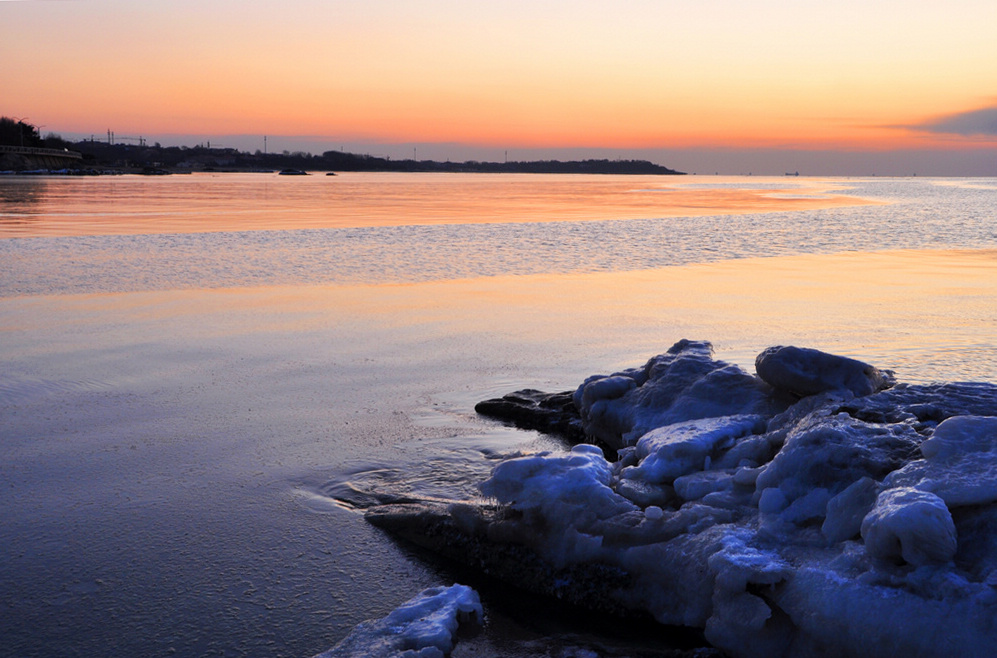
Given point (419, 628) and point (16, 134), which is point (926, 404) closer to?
point (419, 628)

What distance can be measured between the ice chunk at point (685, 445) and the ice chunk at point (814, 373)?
0.51m

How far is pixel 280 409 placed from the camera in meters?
7.79

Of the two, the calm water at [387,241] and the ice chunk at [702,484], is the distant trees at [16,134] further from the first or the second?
the ice chunk at [702,484]

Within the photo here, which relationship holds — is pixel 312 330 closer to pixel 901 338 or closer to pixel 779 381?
pixel 779 381

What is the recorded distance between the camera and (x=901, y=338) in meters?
10.5

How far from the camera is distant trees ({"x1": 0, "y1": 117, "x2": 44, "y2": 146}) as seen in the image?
11638 centimetres

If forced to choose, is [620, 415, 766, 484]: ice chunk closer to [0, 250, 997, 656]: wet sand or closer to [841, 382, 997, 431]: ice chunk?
[841, 382, 997, 431]: ice chunk

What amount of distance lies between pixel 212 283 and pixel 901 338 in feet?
39.4

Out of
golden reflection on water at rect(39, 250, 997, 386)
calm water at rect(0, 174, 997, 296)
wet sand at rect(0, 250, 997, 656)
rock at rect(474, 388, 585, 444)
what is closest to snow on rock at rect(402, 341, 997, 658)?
wet sand at rect(0, 250, 997, 656)


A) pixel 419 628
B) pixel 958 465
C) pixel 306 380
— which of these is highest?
pixel 958 465

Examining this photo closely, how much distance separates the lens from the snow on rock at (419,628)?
4.08 metres

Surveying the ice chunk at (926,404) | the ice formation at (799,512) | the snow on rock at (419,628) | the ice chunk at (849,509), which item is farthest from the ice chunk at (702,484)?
the snow on rock at (419,628)

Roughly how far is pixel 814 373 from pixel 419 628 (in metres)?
3.88

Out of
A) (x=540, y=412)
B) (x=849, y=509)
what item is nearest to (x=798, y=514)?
(x=849, y=509)
